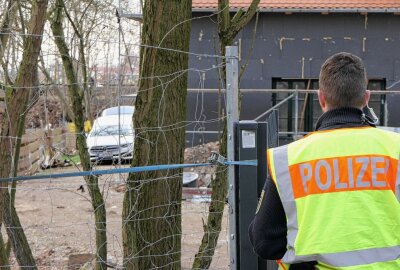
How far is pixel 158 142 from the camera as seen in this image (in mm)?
3680

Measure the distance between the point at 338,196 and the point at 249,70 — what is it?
1416 centimetres

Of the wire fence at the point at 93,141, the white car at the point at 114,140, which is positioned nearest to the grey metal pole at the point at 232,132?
the wire fence at the point at 93,141

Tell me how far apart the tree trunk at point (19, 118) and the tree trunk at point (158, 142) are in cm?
91

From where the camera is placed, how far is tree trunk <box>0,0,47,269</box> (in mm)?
4137

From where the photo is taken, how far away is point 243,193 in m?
2.94

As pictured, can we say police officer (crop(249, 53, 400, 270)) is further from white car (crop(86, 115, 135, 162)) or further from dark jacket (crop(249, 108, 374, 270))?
white car (crop(86, 115, 135, 162))

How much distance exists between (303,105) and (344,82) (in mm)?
13888

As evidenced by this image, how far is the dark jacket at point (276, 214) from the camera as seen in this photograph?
212 centimetres

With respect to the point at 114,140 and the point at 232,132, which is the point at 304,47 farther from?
the point at 232,132

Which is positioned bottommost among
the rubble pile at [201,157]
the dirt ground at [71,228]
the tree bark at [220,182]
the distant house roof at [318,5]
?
the dirt ground at [71,228]

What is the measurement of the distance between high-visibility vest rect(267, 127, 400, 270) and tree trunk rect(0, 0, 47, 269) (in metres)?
2.57

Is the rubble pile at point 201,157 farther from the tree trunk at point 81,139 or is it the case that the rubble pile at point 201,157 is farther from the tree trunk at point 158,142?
the tree trunk at point 158,142

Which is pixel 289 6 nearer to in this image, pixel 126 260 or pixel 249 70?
pixel 249 70

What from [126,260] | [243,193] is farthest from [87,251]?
[243,193]
